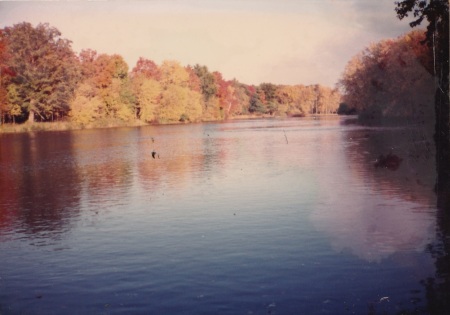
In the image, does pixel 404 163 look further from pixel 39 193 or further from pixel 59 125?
pixel 59 125

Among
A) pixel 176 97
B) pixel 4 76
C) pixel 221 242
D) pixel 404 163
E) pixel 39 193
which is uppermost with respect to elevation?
pixel 4 76

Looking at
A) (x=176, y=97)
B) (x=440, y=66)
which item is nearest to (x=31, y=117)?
(x=176, y=97)

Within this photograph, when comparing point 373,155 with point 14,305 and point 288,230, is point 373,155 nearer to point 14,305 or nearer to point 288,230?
point 288,230

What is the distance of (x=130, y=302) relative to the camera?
1087 centimetres

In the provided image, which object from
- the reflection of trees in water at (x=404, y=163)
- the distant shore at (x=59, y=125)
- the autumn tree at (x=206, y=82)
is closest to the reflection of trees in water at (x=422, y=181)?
the reflection of trees in water at (x=404, y=163)

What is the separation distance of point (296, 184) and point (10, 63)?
83481mm

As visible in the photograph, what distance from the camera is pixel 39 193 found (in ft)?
86.9

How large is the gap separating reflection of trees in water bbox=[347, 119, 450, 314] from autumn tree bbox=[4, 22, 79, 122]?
70.5m

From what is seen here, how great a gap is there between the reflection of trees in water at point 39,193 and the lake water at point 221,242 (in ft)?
0.35

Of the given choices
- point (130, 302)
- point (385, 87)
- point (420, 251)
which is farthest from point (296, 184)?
point (385, 87)

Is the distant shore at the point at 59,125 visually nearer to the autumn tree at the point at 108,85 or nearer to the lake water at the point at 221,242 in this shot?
the autumn tree at the point at 108,85

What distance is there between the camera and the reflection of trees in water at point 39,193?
63.3ft

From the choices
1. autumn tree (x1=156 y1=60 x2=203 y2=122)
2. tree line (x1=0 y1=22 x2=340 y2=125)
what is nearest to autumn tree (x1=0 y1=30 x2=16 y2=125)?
tree line (x1=0 y1=22 x2=340 y2=125)

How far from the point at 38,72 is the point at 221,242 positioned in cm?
9275
